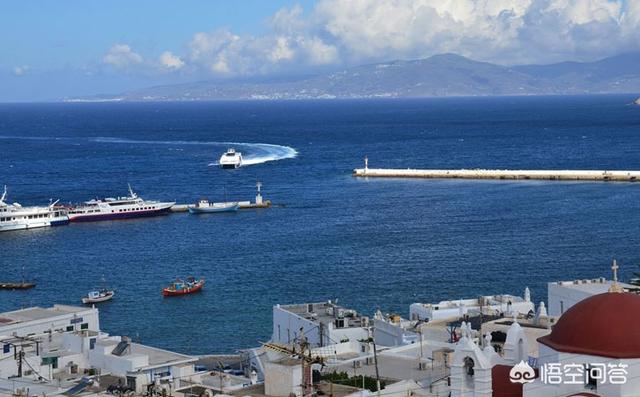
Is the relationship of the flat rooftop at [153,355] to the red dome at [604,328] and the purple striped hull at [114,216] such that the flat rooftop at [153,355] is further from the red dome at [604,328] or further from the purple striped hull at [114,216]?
the purple striped hull at [114,216]

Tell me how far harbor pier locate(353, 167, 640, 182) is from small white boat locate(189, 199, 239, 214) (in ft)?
101

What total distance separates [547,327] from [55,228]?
240 ft

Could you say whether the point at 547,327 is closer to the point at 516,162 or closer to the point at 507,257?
the point at 507,257

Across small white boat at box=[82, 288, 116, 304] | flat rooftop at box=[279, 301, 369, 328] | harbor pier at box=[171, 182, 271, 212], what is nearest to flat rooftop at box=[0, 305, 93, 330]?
flat rooftop at box=[279, 301, 369, 328]

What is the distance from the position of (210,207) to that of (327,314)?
202 ft

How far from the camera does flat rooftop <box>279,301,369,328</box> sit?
41.7 m

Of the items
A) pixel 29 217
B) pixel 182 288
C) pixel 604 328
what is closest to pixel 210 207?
pixel 29 217

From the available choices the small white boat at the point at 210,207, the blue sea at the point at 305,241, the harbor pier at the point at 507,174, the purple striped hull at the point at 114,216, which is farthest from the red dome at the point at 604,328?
the harbor pier at the point at 507,174

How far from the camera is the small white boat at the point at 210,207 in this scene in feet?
342

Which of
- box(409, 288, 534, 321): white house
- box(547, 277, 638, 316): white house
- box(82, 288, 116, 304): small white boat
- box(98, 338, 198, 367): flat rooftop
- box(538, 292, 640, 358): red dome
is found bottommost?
box(82, 288, 116, 304): small white boat

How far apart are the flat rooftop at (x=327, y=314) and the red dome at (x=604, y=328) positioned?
20.1 m

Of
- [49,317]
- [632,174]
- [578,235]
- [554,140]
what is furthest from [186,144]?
[49,317]

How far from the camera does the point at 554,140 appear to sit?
187 metres

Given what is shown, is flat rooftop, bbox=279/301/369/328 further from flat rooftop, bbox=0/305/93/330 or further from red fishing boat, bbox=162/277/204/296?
red fishing boat, bbox=162/277/204/296
